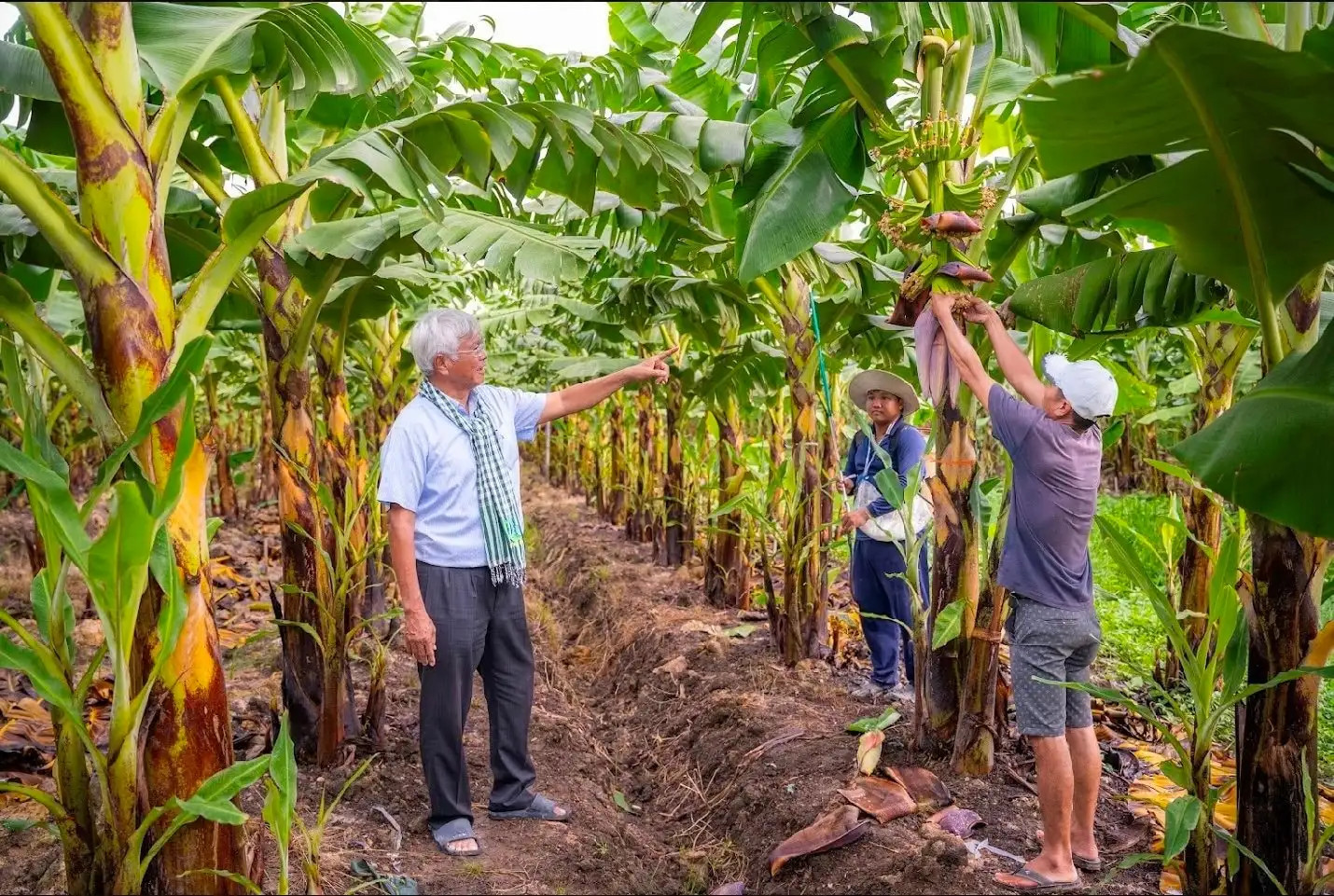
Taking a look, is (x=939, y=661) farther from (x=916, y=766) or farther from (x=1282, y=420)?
(x=1282, y=420)

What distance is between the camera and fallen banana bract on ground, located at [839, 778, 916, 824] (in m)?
3.31

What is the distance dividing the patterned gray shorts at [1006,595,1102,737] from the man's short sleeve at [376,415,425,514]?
205cm

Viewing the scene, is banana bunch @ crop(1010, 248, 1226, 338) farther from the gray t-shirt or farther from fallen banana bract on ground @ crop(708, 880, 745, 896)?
fallen banana bract on ground @ crop(708, 880, 745, 896)

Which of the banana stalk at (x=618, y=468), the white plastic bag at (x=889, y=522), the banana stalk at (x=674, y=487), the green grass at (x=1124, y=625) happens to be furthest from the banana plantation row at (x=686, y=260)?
the banana stalk at (x=618, y=468)

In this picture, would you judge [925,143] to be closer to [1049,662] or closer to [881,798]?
[1049,662]

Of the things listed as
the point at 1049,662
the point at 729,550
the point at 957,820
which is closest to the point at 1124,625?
the point at 729,550

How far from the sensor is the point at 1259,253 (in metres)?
2.26

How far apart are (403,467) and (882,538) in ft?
8.65

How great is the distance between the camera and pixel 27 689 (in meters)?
4.70

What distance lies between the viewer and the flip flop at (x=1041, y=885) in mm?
2822

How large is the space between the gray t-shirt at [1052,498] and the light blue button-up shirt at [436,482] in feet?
5.96

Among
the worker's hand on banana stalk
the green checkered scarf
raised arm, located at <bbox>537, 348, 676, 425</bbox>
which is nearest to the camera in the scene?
the green checkered scarf

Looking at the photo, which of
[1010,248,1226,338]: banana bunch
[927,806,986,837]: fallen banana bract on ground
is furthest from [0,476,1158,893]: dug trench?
[1010,248,1226,338]: banana bunch

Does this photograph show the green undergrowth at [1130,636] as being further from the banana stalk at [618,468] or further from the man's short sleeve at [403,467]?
the banana stalk at [618,468]
